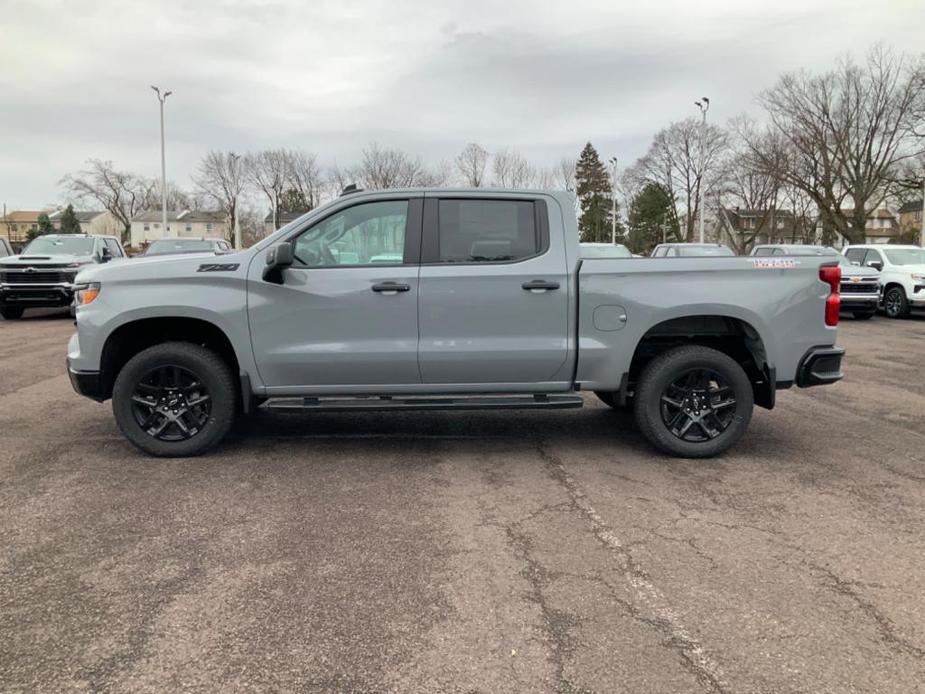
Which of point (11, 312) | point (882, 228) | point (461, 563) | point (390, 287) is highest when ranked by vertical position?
point (882, 228)

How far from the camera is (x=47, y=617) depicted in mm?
3104

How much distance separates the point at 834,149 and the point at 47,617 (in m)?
45.9

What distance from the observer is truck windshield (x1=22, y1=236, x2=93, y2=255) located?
17078 millimetres

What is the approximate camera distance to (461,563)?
365 cm

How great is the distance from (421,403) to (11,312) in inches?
607

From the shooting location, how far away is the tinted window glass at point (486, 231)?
5.32 m

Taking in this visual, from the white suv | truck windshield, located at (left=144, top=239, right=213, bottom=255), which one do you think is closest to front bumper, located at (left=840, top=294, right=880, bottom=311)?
the white suv

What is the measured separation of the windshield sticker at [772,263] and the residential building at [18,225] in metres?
126

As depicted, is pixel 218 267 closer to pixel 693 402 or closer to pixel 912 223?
pixel 693 402

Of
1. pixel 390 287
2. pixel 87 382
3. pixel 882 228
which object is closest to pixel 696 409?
pixel 390 287

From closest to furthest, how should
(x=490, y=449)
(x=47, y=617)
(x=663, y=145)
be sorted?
1. (x=47, y=617)
2. (x=490, y=449)
3. (x=663, y=145)

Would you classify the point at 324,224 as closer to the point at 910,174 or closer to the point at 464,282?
the point at 464,282

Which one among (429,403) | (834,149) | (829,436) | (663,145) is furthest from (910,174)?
(429,403)

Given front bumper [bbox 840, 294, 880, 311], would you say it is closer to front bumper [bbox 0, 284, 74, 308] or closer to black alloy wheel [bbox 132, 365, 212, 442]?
black alloy wheel [bbox 132, 365, 212, 442]
